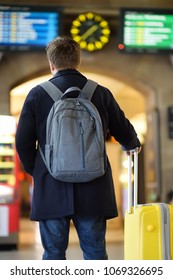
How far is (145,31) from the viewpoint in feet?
23.6

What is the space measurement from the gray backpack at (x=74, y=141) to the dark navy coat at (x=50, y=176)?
0.06 metres

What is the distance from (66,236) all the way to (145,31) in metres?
5.12

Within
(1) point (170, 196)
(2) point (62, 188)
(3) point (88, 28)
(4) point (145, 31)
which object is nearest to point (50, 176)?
(2) point (62, 188)

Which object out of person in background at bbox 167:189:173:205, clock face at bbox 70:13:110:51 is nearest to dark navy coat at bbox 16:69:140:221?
clock face at bbox 70:13:110:51

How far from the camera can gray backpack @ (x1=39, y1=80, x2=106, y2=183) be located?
7.89 ft

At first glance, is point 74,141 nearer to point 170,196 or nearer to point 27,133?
point 27,133

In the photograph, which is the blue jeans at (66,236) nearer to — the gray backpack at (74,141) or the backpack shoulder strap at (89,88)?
the gray backpack at (74,141)

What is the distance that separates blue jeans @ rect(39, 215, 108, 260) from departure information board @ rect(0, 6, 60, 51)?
16.0ft

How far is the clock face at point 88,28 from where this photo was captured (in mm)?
7645

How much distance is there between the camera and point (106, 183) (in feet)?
8.29

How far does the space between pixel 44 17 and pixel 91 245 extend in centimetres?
507

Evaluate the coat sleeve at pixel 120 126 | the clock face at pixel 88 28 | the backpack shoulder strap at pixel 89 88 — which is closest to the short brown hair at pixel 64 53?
the backpack shoulder strap at pixel 89 88
